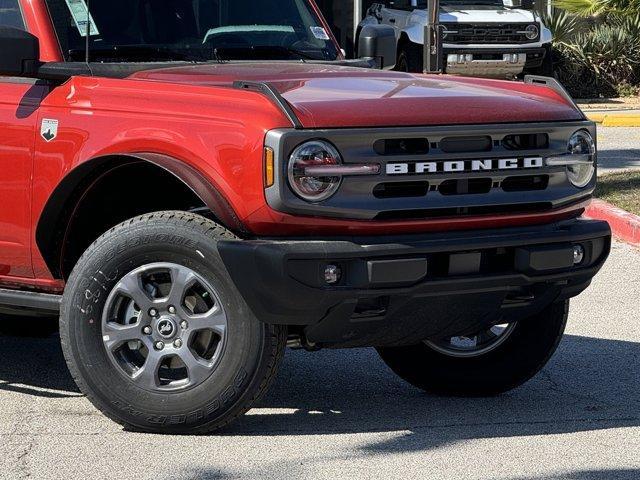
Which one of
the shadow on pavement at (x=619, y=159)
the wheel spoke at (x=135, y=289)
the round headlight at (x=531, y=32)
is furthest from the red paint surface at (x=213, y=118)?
the round headlight at (x=531, y=32)

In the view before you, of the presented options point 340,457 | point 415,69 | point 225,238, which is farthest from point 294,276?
point 415,69

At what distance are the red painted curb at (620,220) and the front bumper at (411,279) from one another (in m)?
4.68

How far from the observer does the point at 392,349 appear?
604 cm

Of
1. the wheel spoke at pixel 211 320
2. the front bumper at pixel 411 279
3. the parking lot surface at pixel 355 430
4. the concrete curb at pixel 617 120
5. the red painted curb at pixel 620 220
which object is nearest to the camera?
the front bumper at pixel 411 279

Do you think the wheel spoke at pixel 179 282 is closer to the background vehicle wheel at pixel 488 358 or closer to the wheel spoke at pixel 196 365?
the wheel spoke at pixel 196 365

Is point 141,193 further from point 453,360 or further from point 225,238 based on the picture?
point 453,360

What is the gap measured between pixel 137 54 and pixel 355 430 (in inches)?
72.5

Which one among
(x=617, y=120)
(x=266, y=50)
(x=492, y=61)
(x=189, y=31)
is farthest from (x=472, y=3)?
(x=189, y=31)

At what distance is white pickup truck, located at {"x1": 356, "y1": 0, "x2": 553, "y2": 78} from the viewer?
1984cm

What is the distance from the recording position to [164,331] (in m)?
5.11

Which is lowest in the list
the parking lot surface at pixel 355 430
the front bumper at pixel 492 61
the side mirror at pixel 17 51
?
the front bumper at pixel 492 61

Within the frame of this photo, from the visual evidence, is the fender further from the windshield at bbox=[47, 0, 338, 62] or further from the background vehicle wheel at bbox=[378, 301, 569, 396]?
the background vehicle wheel at bbox=[378, 301, 569, 396]

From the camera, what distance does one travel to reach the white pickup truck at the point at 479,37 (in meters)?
19.8

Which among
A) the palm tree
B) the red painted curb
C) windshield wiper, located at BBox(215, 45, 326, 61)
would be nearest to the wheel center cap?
windshield wiper, located at BBox(215, 45, 326, 61)
